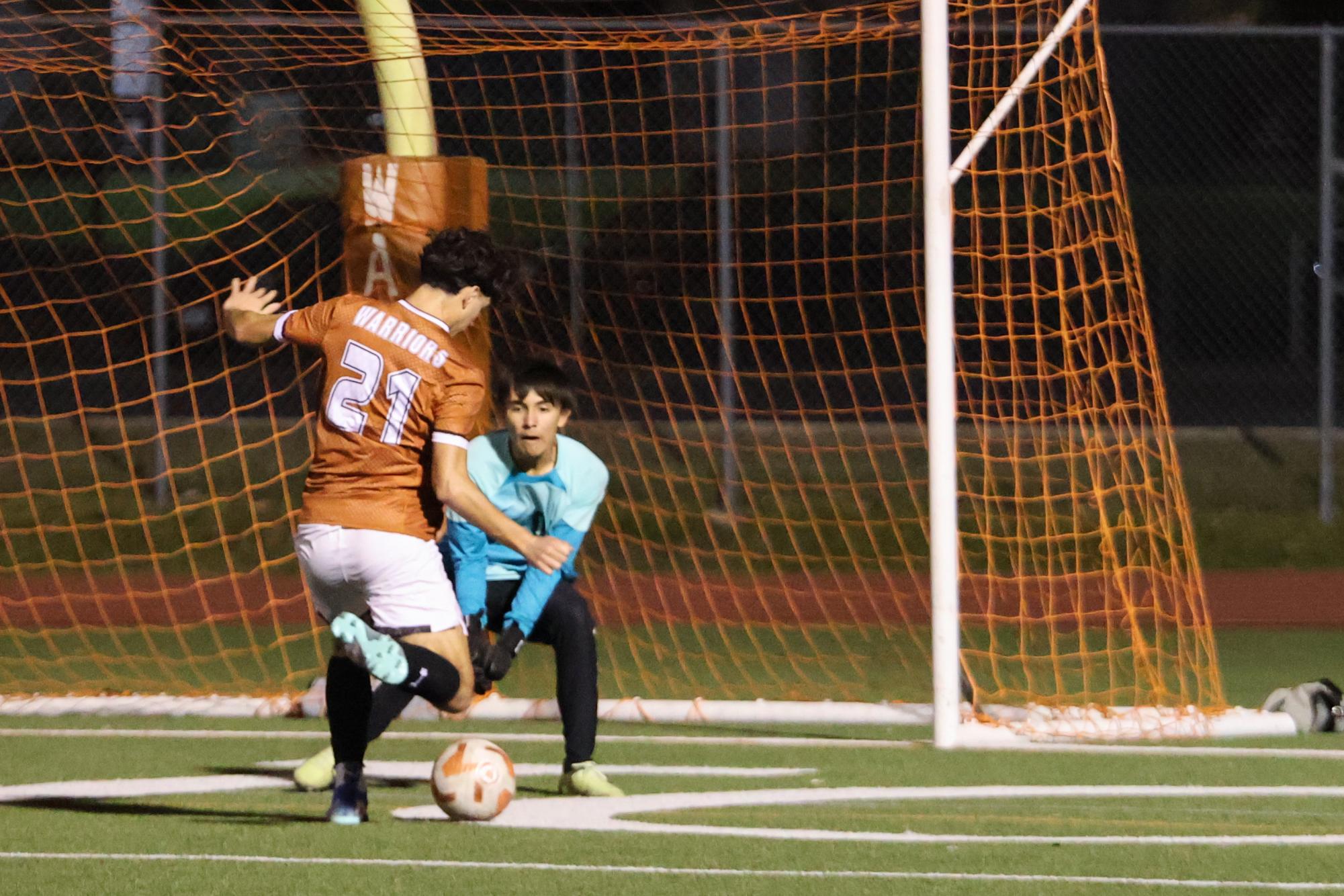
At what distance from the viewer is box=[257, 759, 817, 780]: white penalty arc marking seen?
21.3 ft

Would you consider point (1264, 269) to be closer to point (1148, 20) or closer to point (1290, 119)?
point (1290, 119)

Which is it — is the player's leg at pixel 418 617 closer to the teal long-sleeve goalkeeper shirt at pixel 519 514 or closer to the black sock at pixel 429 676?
the black sock at pixel 429 676

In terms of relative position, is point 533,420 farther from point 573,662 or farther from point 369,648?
point 369,648

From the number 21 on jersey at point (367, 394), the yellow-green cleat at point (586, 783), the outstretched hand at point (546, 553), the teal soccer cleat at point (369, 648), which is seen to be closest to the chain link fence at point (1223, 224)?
the yellow-green cleat at point (586, 783)

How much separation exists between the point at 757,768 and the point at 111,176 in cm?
1020

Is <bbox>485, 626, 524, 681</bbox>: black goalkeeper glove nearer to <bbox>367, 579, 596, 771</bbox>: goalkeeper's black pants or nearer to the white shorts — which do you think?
<bbox>367, 579, 596, 771</bbox>: goalkeeper's black pants

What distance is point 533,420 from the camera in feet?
20.3

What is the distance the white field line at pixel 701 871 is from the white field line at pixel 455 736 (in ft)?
7.75

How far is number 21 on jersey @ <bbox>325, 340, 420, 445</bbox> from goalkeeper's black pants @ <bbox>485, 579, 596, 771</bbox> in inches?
41.6

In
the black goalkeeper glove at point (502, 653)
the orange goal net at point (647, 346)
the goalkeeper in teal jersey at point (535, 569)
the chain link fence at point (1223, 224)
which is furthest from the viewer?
the chain link fence at point (1223, 224)

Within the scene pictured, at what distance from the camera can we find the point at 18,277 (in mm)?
15672

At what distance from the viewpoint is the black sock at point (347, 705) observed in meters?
5.38

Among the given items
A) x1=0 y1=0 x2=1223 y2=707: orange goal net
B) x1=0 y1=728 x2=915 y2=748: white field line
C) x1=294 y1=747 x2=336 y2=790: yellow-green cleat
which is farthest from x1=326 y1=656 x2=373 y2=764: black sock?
x1=0 y1=0 x2=1223 y2=707: orange goal net

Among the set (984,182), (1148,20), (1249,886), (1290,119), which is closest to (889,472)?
(984,182)
